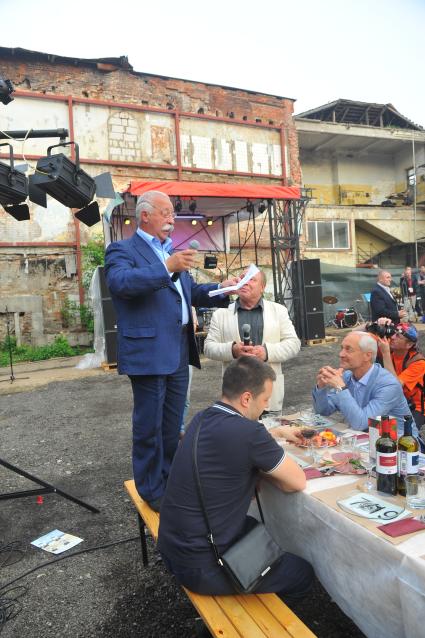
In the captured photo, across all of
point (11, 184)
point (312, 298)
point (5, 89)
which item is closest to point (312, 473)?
point (11, 184)

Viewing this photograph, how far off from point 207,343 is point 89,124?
1278cm

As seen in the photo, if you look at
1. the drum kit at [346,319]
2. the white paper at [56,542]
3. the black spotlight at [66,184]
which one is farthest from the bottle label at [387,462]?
the drum kit at [346,319]

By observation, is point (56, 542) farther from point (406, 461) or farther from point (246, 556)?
point (406, 461)

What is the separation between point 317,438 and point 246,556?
2.73 ft

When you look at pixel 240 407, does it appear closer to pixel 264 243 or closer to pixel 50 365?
pixel 50 365

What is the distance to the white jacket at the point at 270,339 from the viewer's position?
3561 millimetres

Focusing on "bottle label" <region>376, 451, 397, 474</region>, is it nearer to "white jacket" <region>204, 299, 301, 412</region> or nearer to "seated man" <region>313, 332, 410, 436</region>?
"seated man" <region>313, 332, 410, 436</region>

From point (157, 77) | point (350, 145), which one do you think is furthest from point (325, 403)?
point (350, 145)

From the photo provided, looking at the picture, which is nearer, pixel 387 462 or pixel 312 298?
pixel 387 462

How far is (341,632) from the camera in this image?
2.31 m

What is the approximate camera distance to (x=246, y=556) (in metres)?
1.92

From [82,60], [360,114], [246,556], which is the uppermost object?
[360,114]

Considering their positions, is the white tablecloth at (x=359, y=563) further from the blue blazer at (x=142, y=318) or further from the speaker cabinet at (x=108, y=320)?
the speaker cabinet at (x=108, y=320)

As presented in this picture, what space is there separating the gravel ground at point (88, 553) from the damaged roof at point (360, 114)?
22853 millimetres
